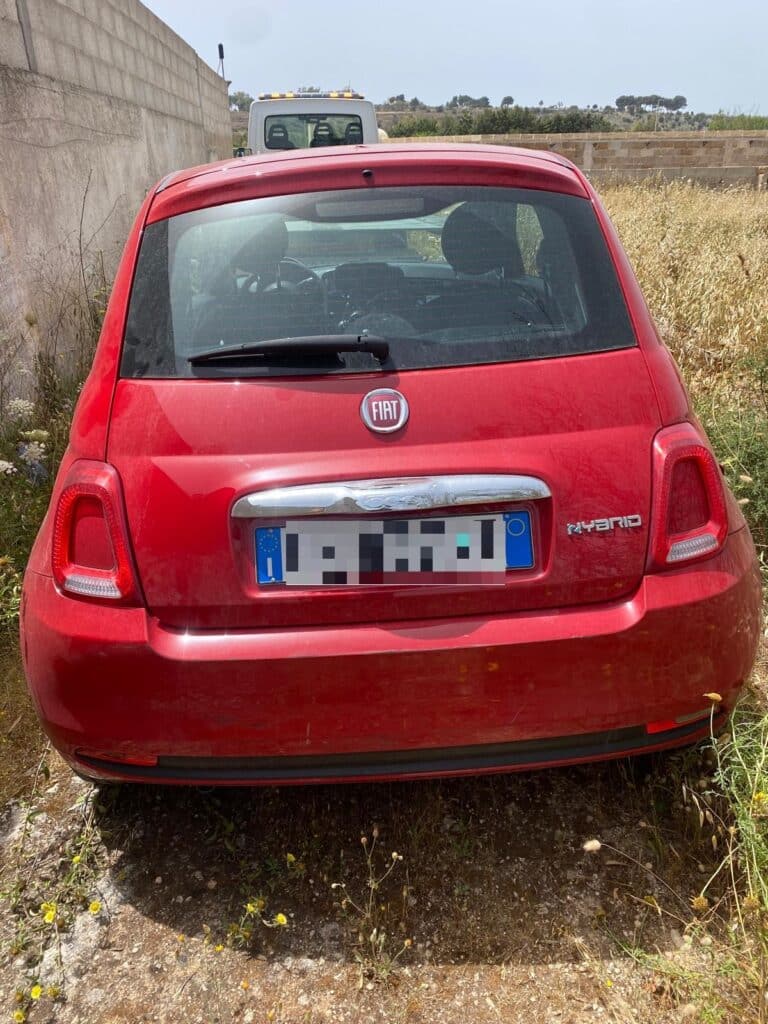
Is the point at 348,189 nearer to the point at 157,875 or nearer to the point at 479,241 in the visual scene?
the point at 479,241

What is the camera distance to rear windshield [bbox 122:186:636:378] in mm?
1808

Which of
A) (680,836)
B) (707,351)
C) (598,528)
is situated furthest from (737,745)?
(707,351)

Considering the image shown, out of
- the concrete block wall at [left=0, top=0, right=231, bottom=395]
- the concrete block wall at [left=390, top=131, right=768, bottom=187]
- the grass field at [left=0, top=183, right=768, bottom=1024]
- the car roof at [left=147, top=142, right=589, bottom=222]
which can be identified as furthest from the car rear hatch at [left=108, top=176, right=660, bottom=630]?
the concrete block wall at [left=390, top=131, right=768, bottom=187]

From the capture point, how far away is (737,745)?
195 centimetres

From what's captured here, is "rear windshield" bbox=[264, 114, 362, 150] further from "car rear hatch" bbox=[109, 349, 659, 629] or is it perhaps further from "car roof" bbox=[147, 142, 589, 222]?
"car rear hatch" bbox=[109, 349, 659, 629]

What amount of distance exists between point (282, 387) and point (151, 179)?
926 cm

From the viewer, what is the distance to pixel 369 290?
193 centimetres

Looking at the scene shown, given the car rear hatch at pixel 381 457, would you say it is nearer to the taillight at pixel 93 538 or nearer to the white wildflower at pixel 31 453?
the taillight at pixel 93 538

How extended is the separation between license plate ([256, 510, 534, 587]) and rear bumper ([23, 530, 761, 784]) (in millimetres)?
107

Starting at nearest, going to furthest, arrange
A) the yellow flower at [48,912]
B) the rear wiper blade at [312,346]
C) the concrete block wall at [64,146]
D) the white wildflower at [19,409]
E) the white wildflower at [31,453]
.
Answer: the rear wiper blade at [312,346], the yellow flower at [48,912], the white wildflower at [31,453], the white wildflower at [19,409], the concrete block wall at [64,146]

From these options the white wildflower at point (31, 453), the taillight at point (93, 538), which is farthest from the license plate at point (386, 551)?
the white wildflower at point (31, 453)

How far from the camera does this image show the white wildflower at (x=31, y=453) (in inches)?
144

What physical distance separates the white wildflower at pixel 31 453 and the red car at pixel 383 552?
1991 mm

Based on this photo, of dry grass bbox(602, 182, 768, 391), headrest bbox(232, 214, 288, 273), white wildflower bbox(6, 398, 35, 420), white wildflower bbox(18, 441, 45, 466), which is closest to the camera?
headrest bbox(232, 214, 288, 273)
